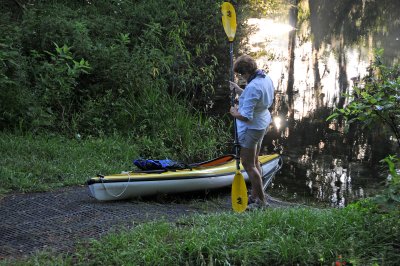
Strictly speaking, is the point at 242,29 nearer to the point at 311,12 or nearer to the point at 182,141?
the point at 182,141

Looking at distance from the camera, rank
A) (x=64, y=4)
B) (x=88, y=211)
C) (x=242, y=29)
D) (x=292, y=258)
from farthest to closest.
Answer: (x=242, y=29)
(x=64, y=4)
(x=88, y=211)
(x=292, y=258)

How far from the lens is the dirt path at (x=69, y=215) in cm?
438

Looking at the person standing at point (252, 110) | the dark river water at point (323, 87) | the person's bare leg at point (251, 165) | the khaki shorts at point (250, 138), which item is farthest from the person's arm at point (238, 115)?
the dark river water at point (323, 87)

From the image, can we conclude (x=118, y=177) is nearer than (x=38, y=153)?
Yes

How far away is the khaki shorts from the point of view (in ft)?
18.7

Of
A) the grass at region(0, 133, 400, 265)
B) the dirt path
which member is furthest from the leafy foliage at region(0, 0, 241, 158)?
the grass at region(0, 133, 400, 265)

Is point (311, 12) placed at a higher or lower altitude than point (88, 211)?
higher

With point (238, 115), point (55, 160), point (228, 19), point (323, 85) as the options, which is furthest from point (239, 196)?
point (323, 85)

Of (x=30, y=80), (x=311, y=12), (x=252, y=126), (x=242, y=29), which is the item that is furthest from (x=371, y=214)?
(x=311, y=12)

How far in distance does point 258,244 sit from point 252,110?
1918mm

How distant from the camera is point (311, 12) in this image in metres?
26.0

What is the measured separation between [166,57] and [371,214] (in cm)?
690

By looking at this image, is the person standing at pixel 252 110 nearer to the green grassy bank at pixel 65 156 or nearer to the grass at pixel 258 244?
the grass at pixel 258 244

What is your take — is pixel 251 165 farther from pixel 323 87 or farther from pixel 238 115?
pixel 323 87
